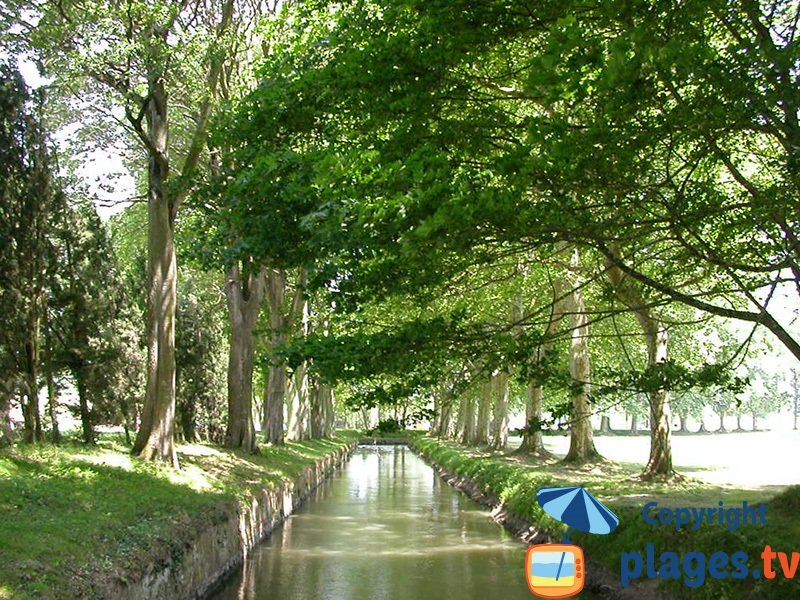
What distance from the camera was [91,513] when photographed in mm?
10375

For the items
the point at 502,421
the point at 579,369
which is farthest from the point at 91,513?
the point at 502,421

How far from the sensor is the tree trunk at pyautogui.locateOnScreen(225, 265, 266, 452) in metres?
23.1

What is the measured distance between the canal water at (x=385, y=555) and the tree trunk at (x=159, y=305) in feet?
10.4

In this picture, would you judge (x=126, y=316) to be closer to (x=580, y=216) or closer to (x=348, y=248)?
(x=348, y=248)

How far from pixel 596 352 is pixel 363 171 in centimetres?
2652

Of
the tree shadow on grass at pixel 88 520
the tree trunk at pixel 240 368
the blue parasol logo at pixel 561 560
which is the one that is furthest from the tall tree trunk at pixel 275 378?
the blue parasol logo at pixel 561 560

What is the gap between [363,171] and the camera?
7.61m

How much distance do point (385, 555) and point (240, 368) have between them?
348 inches

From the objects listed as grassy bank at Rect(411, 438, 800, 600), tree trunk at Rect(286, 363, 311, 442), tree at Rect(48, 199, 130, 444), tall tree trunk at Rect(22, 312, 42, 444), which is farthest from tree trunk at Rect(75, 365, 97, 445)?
tree trunk at Rect(286, 363, 311, 442)

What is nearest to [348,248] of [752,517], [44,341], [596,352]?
[752,517]

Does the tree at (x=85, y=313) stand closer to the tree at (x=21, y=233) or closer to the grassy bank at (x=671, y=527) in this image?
the tree at (x=21, y=233)

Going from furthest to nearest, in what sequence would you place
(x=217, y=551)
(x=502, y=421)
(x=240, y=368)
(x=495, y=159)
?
(x=502, y=421) < (x=240, y=368) < (x=217, y=551) < (x=495, y=159)

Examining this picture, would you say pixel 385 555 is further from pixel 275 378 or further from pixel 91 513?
pixel 275 378

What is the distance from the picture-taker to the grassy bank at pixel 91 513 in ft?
25.5
